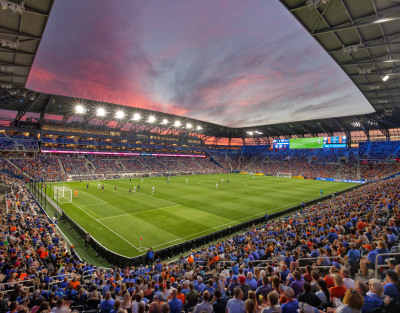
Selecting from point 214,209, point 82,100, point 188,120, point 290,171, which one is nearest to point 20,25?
point 214,209

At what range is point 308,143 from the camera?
211 feet

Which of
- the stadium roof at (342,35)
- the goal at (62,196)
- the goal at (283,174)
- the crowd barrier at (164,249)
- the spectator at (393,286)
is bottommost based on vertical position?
the crowd barrier at (164,249)

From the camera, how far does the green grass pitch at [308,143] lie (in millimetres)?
61906

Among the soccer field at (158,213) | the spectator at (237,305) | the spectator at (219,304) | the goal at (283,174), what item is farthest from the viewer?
the goal at (283,174)

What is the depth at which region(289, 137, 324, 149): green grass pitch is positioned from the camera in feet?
203

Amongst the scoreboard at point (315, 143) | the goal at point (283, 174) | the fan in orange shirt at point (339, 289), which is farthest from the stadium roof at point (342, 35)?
the goal at point (283, 174)

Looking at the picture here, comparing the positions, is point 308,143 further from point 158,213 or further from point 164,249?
point 164,249

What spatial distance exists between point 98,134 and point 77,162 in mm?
16054

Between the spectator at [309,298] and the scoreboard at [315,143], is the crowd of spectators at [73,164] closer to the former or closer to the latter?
the spectator at [309,298]

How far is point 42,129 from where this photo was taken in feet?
190

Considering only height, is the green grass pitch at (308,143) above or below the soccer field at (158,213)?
above

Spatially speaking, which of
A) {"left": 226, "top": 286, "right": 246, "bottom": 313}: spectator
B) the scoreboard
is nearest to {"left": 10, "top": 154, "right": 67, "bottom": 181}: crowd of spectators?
{"left": 226, "top": 286, "right": 246, "bottom": 313}: spectator

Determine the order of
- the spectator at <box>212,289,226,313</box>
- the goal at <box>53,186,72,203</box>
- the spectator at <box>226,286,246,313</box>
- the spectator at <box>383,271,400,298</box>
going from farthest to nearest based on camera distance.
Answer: the goal at <box>53,186,72,203</box>
the spectator at <box>212,289,226,313</box>
the spectator at <box>226,286,246,313</box>
the spectator at <box>383,271,400,298</box>

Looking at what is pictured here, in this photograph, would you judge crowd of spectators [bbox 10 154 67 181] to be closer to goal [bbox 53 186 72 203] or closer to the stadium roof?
goal [bbox 53 186 72 203]
